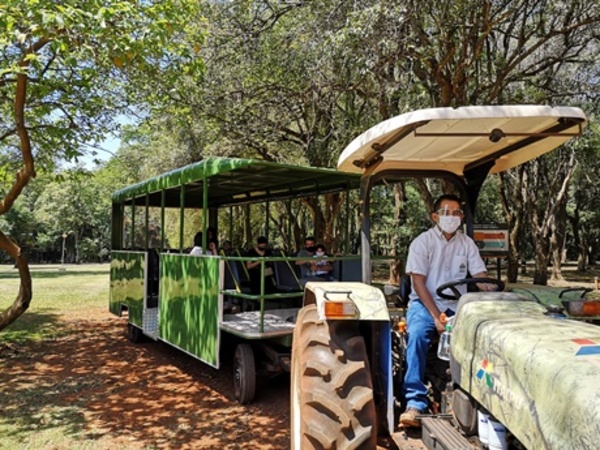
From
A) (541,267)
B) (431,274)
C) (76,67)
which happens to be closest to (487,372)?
(431,274)

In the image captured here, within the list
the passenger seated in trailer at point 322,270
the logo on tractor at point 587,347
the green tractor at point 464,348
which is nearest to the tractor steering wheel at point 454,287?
the green tractor at point 464,348

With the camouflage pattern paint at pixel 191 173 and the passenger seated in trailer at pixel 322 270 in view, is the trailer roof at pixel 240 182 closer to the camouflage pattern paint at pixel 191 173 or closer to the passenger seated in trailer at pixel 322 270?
the camouflage pattern paint at pixel 191 173

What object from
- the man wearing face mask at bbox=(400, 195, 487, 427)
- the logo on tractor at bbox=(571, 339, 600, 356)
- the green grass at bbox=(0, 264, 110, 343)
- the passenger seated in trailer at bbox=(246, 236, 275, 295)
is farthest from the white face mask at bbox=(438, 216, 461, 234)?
the green grass at bbox=(0, 264, 110, 343)

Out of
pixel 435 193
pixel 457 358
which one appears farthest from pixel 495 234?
pixel 435 193

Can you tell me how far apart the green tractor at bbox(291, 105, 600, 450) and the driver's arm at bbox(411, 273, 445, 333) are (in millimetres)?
147

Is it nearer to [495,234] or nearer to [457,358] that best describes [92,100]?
[495,234]

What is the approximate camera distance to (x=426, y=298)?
354 centimetres

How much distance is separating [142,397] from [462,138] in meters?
4.80

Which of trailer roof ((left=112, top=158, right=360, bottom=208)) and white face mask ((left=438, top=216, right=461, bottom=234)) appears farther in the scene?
trailer roof ((left=112, top=158, right=360, bottom=208))

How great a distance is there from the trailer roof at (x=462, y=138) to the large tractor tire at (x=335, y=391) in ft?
4.02

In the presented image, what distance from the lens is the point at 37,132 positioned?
888 cm

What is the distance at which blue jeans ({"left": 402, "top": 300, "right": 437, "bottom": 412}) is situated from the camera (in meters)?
3.24

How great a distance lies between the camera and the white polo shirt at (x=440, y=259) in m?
3.76

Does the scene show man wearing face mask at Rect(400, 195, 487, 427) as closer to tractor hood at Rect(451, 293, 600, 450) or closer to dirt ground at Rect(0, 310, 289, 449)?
tractor hood at Rect(451, 293, 600, 450)
